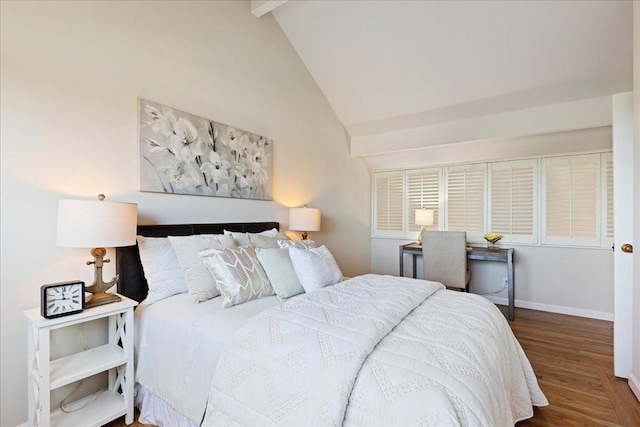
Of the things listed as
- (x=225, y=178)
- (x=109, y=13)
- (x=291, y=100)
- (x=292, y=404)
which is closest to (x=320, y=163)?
(x=291, y=100)

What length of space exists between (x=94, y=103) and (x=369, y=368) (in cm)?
220

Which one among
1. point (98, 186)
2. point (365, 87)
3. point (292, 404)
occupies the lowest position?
point (292, 404)

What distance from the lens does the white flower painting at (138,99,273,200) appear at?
2.25 metres

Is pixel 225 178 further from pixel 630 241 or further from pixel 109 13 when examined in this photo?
pixel 630 241

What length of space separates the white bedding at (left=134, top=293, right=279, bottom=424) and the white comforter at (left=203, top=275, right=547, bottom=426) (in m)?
0.12

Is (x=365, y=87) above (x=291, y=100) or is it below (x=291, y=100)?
above

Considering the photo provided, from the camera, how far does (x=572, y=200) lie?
3689 millimetres

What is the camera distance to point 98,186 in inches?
79.0

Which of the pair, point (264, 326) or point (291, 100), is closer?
point (264, 326)

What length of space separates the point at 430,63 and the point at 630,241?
232 centimetres

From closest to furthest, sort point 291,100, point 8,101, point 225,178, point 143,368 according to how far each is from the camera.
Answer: point 8,101 → point 143,368 → point 225,178 → point 291,100

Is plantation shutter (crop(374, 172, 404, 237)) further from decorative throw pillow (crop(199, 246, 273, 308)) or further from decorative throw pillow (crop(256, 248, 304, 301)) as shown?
decorative throw pillow (crop(199, 246, 273, 308))

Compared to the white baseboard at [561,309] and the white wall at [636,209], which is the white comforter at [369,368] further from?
the white baseboard at [561,309]

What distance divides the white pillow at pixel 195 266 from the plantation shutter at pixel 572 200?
3.82 metres
